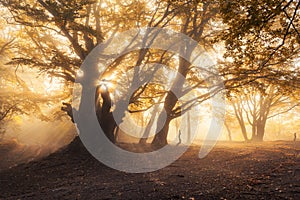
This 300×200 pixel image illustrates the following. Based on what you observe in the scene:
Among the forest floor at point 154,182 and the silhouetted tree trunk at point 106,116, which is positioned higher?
the silhouetted tree trunk at point 106,116

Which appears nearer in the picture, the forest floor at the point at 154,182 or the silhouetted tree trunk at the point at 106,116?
the forest floor at the point at 154,182

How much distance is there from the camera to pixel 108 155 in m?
14.4

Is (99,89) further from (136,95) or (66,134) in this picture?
(66,134)

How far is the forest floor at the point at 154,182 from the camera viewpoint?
677 cm

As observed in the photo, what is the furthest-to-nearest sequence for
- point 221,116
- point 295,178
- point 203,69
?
point 221,116 < point 203,69 < point 295,178

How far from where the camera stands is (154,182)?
869cm

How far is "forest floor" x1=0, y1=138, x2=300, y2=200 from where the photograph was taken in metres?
6.77

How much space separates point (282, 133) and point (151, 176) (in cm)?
6752

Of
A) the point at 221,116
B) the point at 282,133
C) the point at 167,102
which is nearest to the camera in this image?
the point at 167,102

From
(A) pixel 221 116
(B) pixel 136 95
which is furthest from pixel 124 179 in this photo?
(A) pixel 221 116

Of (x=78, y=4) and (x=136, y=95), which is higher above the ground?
(x=78, y=4)

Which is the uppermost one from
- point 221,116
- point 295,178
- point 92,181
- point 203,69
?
point 203,69

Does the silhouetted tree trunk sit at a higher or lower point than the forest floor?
higher

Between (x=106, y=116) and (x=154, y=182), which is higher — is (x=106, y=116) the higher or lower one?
the higher one
